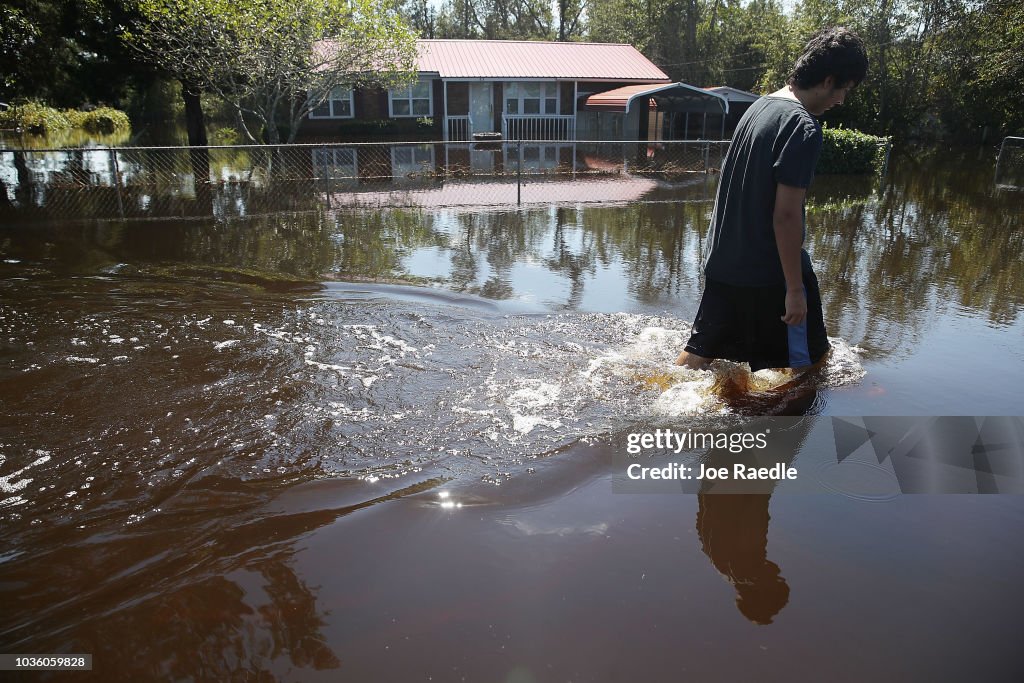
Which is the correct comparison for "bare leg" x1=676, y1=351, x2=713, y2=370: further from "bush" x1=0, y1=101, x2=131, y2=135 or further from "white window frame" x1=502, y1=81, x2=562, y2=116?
"bush" x1=0, y1=101, x2=131, y2=135

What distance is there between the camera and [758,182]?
3.54m

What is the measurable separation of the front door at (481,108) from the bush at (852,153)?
1677 centimetres

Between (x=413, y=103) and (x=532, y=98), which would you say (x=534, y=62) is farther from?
(x=413, y=103)

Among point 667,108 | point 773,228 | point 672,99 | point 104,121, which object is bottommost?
point 773,228

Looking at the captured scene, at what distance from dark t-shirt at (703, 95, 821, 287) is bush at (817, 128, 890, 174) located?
14.9 m

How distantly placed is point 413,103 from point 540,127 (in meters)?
5.53

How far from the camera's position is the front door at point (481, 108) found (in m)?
30.8

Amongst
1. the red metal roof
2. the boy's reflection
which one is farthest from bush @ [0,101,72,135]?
the boy's reflection

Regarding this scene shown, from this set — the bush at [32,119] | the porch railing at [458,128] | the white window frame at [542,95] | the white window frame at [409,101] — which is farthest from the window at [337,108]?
the bush at [32,119]

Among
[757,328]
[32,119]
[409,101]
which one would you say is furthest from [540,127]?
[757,328]

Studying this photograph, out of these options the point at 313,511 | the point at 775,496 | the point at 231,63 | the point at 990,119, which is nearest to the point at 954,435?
the point at 775,496

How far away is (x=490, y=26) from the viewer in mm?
60750

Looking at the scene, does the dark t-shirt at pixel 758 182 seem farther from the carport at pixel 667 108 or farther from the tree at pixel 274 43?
the carport at pixel 667 108

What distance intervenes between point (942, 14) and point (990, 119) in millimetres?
4682
